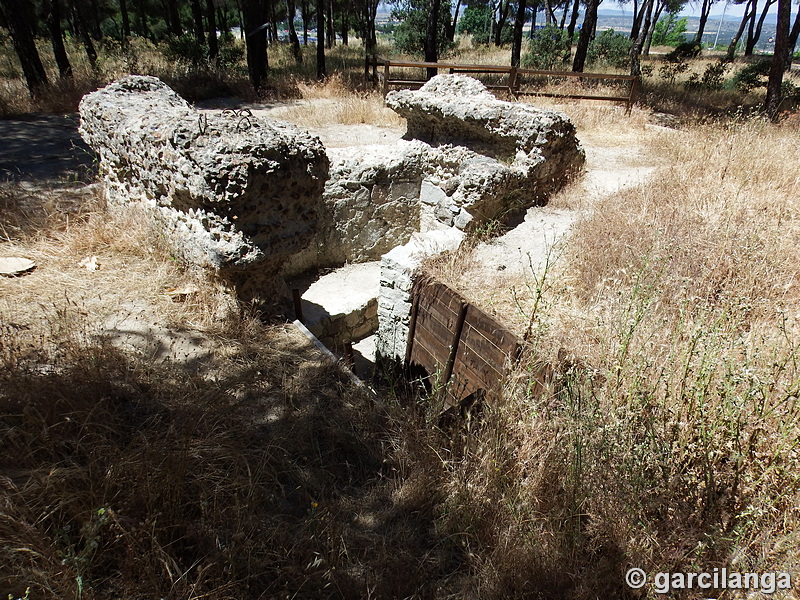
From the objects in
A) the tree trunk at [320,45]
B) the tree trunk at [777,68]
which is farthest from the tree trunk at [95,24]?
the tree trunk at [777,68]

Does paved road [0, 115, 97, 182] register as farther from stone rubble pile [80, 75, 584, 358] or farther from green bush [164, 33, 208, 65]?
green bush [164, 33, 208, 65]

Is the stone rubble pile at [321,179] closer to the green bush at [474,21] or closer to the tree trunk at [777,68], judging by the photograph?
the tree trunk at [777,68]

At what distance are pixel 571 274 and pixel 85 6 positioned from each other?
28.9m

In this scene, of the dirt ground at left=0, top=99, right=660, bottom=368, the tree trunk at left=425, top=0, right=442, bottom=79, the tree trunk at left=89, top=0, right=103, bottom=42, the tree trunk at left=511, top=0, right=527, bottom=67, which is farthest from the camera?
the tree trunk at left=89, top=0, right=103, bottom=42

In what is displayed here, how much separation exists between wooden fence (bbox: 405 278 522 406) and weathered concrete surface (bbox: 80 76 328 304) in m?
1.37

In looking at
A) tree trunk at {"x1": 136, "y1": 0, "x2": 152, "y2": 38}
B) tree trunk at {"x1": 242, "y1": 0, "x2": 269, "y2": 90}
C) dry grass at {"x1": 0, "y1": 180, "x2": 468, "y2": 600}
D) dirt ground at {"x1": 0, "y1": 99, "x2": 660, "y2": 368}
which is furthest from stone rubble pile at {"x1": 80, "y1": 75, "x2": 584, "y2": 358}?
tree trunk at {"x1": 136, "y1": 0, "x2": 152, "y2": 38}

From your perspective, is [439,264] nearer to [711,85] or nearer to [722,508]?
[722,508]

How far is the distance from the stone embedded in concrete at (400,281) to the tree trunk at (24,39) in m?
9.40

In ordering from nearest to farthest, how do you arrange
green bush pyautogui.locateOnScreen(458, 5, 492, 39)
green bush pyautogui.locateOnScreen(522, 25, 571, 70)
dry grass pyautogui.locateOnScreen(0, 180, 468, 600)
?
dry grass pyautogui.locateOnScreen(0, 180, 468, 600) < green bush pyautogui.locateOnScreen(522, 25, 571, 70) < green bush pyautogui.locateOnScreen(458, 5, 492, 39)

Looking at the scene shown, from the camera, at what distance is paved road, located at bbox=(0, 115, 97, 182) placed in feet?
19.5

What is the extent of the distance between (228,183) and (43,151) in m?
5.39

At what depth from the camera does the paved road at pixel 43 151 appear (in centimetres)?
594

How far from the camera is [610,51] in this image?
76.2ft

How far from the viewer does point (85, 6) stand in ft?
75.5
